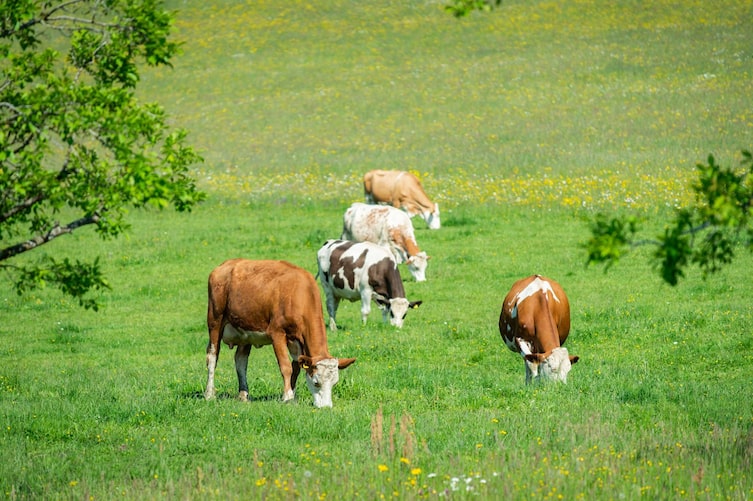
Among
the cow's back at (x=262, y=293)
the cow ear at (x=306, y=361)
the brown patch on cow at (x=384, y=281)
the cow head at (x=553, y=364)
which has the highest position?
the cow's back at (x=262, y=293)

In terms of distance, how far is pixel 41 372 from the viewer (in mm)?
16297

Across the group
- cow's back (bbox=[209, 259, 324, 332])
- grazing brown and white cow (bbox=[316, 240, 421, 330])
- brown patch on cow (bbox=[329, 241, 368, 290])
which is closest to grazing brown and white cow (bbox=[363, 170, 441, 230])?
grazing brown and white cow (bbox=[316, 240, 421, 330])

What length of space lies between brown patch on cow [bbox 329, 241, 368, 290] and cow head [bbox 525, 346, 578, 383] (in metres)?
7.26

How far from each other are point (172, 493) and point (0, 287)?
1882 centimetres

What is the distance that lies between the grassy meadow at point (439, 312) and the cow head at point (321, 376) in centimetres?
32

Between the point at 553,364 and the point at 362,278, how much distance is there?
745 cm

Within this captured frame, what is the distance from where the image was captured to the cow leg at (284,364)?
13.3 m

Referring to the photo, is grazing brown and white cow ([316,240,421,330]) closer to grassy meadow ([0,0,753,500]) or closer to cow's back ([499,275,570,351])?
grassy meadow ([0,0,753,500])

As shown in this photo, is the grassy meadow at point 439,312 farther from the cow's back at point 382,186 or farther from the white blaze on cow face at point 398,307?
the cow's back at point 382,186

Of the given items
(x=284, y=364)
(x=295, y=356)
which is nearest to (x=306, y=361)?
(x=284, y=364)

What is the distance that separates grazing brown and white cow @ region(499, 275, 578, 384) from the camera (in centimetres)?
1376

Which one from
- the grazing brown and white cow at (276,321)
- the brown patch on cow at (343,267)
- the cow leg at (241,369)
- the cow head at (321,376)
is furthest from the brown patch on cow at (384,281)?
the cow head at (321,376)

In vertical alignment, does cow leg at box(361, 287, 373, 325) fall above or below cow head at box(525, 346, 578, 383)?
below

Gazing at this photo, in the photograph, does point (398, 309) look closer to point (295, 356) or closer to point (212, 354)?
point (295, 356)
